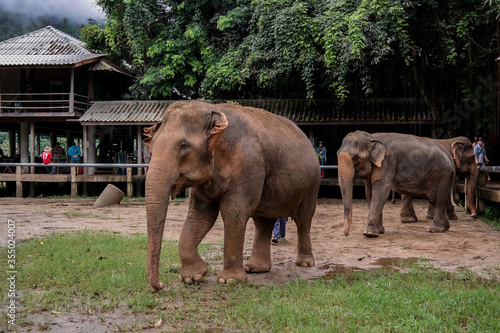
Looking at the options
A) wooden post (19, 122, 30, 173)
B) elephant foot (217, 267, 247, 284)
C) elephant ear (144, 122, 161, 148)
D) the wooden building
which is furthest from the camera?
wooden post (19, 122, 30, 173)

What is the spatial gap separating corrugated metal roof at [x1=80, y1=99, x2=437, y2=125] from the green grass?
13089 mm

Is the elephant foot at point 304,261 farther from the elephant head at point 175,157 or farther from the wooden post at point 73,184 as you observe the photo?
the wooden post at point 73,184

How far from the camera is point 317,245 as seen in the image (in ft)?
28.8

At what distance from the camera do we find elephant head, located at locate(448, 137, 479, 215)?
12.4m

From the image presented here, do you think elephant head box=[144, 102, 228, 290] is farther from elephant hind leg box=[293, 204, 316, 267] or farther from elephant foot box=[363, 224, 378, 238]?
elephant foot box=[363, 224, 378, 238]

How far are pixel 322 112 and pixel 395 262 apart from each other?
43.9 feet

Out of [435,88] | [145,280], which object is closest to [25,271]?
[145,280]

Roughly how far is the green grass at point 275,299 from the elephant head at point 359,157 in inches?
112

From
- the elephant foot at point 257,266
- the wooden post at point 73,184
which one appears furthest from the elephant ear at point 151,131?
the wooden post at point 73,184

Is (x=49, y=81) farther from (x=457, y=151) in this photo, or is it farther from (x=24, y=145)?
(x=457, y=151)

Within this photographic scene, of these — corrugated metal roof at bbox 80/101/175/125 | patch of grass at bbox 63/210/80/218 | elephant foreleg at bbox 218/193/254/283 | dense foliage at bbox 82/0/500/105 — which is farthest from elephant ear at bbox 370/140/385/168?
corrugated metal roof at bbox 80/101/175/125

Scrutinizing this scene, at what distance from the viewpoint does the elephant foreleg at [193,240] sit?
5719mm

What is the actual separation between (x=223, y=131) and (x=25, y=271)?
10.4 ft

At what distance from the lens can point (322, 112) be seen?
20094 millimetres
